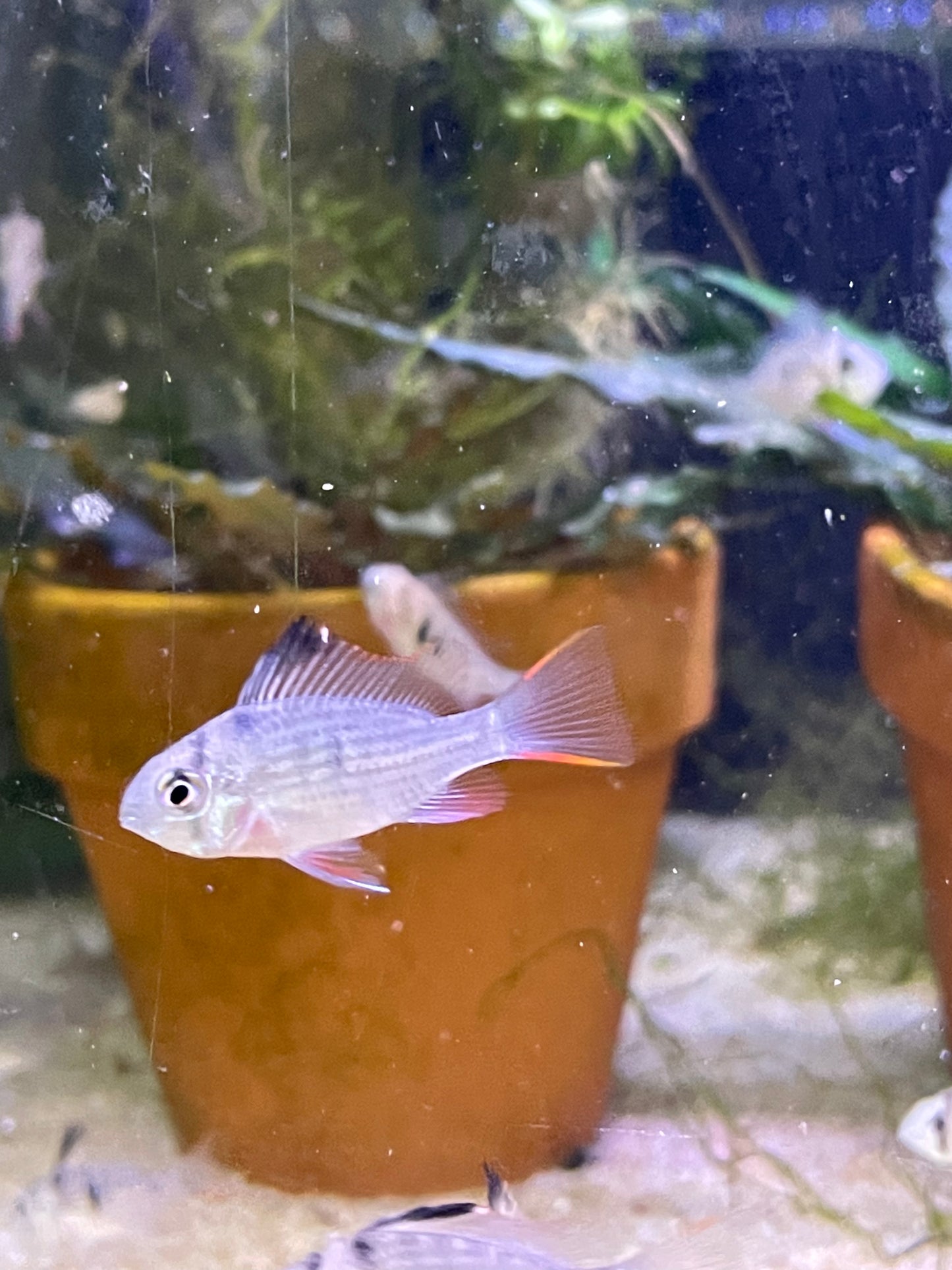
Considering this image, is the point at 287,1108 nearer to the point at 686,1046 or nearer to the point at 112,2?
the point at 686,1046

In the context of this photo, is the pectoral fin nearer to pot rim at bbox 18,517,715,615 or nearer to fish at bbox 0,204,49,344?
pot rim at bbox 18,517,715,615

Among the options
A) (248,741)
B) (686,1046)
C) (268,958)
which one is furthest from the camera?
(686,1046)

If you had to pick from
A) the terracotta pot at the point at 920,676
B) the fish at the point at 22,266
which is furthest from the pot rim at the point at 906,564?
the fish at the point at 22,266

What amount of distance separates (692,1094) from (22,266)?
1.07m

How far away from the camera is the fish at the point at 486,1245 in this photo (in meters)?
0.83

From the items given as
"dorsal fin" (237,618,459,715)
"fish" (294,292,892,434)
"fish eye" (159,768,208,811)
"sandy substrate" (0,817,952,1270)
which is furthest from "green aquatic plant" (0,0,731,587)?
"sandy substrate" (0,817,952,1270)

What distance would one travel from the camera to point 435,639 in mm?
931

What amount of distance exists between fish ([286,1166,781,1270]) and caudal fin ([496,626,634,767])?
39cm

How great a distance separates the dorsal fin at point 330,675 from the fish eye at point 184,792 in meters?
0.10

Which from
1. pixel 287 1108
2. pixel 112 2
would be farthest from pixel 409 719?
pixel 112 2

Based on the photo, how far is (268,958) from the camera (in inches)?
37.7

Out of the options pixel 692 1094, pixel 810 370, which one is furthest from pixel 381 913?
pixel 810 370

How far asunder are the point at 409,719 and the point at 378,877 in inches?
5.9

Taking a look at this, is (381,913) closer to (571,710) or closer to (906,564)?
(571,710)
